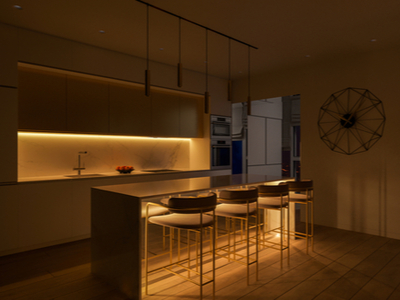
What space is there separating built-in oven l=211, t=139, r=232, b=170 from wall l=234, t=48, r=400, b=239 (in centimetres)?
144

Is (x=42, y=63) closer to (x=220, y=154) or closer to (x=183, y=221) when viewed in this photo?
(x=183, y=221)

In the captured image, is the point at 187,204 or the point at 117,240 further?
the point at 117,240

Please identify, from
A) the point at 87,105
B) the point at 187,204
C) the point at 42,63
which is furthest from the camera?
the point at 87,105

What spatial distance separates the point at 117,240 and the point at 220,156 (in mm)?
3562

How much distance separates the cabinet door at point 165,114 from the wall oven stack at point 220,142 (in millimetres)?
768

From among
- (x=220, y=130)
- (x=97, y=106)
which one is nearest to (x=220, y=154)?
(x=220, y=130)

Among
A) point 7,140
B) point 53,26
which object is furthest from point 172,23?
point 7,140

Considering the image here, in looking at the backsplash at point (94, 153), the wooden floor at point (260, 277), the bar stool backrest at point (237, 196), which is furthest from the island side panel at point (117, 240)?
the backsplash at point (94, 153)

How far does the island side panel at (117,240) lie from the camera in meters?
2.35

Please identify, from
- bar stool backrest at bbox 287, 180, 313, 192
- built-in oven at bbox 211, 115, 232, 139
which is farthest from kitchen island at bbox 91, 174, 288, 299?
built-in oven at bbox 211, 115, 232, 139

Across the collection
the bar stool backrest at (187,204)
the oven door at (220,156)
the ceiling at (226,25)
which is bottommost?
the bar stool backrest at (187,204)

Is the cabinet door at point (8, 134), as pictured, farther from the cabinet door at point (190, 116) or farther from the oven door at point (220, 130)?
the oven door at point (220, 130)

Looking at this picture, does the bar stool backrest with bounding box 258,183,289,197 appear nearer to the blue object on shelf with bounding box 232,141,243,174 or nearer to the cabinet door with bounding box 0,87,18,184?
the cabinet door with bounding box 0,87,18,184

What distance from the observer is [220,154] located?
5.86 metres
